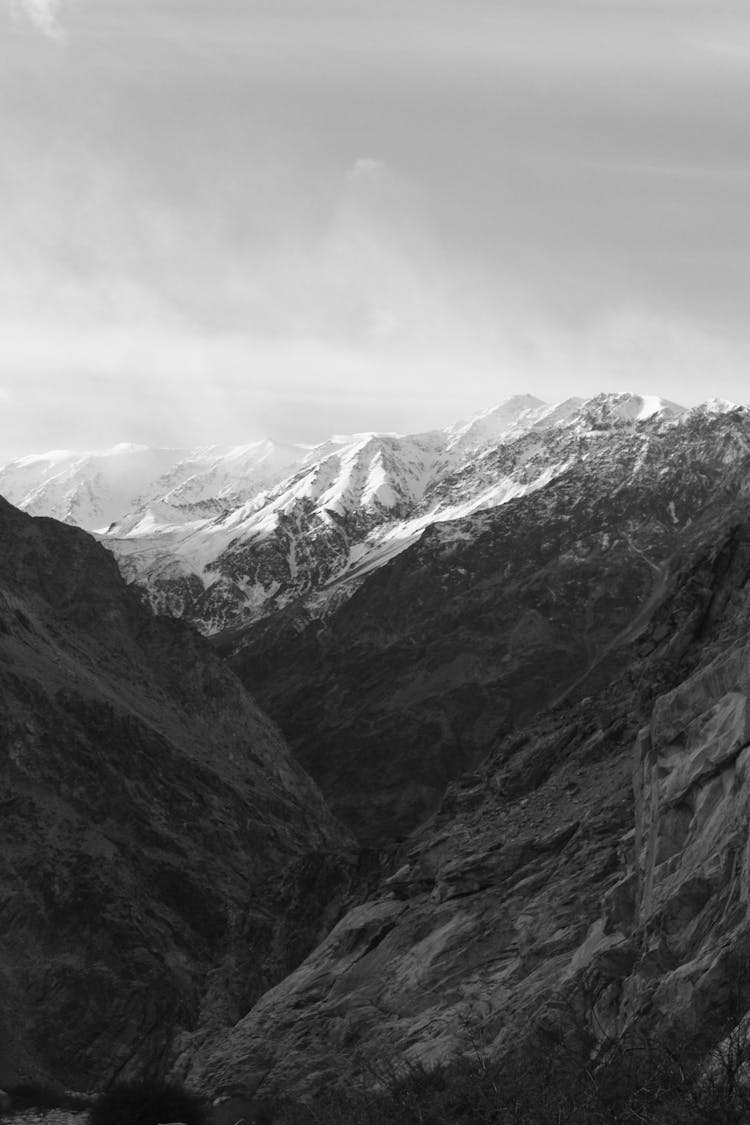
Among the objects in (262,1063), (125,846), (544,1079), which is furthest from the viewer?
(125,846)

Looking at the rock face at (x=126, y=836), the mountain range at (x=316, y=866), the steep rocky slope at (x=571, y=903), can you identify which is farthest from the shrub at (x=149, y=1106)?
the rock face at (x=126, y=836)

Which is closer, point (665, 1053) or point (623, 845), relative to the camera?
point (665, 1053)

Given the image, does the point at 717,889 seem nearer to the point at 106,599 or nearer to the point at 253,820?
the point at 253,820

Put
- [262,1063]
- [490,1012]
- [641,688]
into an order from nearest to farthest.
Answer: [490,1012] → [262,1063] → [641,688]

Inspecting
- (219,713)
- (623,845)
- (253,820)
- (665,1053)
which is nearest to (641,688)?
(623,845)

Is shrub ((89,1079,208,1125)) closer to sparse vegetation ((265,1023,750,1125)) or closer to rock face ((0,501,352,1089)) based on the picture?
sparse vegetation ((265,1023,750,1125))

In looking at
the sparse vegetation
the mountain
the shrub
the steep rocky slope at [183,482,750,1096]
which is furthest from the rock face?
the sparse vegetation

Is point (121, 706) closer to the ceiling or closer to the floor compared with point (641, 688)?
closer to the ceiling
